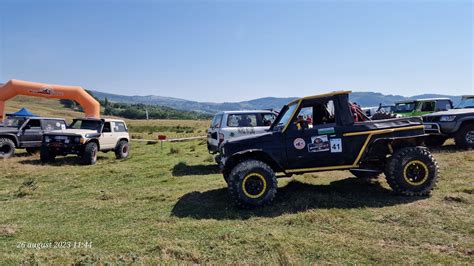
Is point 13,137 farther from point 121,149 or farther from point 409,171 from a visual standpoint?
point 409,171

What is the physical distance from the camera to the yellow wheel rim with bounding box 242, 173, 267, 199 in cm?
601

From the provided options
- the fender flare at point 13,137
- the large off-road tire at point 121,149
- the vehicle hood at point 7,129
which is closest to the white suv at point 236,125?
the large off-road tire at point 121,149

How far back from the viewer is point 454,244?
4207 mm

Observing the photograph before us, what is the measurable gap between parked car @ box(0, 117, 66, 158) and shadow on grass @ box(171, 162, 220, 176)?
25.3 feet

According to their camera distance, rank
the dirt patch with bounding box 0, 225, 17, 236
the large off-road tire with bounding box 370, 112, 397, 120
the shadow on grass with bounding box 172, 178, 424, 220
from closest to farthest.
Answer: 1. the dirt patch with bounding box 0, 225, 17, 236
2. the shadow on grass with bounding box 172, 178, 424, 220
3. the large off-road tire with bounding box 370, 112, 397, 120

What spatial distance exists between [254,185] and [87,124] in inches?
417

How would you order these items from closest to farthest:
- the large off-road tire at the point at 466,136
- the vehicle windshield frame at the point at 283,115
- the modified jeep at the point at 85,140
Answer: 1. the vehicle windshield frame at the point at 283,115
2. the large off-road tire at the point at 466,136
3. the modified jeep at the point at 85,140

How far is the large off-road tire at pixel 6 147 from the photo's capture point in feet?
45.6

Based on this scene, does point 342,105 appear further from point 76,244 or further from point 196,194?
point 76,244

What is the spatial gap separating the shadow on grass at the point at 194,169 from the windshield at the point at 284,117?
3813mm

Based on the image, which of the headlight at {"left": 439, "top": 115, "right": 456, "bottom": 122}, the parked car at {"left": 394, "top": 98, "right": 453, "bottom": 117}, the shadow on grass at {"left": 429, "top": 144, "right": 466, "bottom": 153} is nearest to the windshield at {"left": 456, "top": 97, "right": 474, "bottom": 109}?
the shadow on grass at {"left": 429, "top": 144, "right": 466, "bottom": 153}

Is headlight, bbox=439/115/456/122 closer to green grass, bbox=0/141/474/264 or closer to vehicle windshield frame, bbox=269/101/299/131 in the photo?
green grass, bbox=0/141/474/264

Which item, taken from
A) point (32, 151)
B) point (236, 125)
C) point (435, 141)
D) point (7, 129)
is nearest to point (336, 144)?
point (236, 125)

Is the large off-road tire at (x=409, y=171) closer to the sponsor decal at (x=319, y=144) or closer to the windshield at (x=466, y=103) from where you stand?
the sponsor decal at (x=319, y=144)
